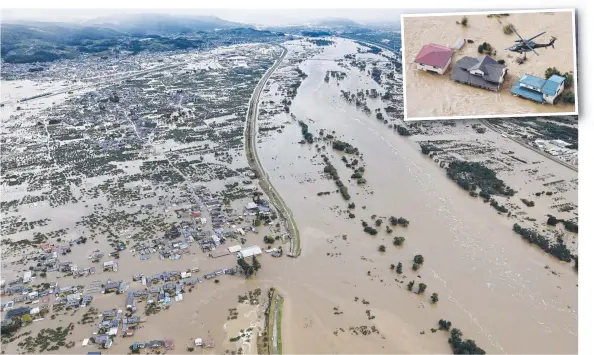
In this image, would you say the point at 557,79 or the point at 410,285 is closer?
the point at 557,79

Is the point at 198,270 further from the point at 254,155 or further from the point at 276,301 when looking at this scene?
the point at 254,155

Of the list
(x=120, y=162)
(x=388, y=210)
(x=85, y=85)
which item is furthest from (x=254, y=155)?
(x=85, y=85)

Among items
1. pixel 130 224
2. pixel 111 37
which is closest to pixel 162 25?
pixel 111 37

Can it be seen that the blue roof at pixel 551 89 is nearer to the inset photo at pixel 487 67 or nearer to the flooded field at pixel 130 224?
the inset photo at pixel 487 67

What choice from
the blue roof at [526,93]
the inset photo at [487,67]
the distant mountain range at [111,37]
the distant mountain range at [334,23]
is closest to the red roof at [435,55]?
the inset photo at [487,67]

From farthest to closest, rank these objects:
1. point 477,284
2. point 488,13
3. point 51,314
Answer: point 477,284 → point 51,314 → point 488,13

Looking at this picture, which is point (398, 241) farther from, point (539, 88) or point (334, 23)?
point (334, 23)

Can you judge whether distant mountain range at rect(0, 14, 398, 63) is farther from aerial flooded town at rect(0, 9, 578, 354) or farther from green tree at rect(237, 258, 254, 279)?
green tree at rect(237, 258, 254, 279)
